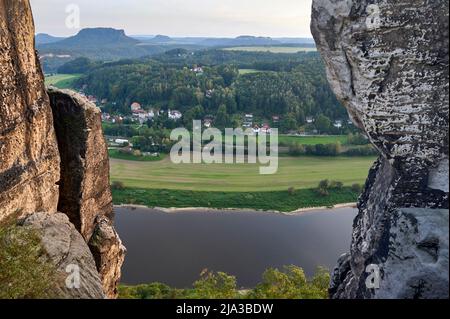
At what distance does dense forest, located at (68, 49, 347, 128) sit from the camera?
43531 mm

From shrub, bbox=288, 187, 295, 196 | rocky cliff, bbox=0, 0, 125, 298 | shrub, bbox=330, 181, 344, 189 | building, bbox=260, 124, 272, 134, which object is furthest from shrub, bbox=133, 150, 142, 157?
rocky cliff, bbox=0, 0, 125, 298

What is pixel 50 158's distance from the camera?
7973 millimetres

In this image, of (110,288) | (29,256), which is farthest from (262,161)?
(29,256)

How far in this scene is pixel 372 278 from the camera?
4.60m

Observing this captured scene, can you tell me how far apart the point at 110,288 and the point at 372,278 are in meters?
6.47

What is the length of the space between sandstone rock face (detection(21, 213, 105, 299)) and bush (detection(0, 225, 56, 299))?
0.14 m

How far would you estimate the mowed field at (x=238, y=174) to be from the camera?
2802 centimetres

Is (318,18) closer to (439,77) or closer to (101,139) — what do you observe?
(439,77)

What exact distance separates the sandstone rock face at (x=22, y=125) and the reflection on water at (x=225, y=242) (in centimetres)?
976

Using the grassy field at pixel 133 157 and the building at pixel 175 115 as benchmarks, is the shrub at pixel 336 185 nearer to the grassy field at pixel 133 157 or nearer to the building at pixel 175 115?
the grassy field at pixel 133 157

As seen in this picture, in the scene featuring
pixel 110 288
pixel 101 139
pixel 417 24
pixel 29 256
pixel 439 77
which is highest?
pixel 417 24

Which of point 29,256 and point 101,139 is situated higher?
point 101,139

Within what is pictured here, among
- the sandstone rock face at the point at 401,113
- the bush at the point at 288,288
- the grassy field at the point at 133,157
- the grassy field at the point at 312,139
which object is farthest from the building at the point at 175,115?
the sandstone rock face at the point at 401,113
